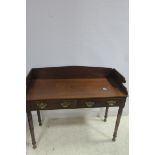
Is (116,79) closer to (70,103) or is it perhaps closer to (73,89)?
(73,89)

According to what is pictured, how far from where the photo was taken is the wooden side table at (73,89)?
1627mm

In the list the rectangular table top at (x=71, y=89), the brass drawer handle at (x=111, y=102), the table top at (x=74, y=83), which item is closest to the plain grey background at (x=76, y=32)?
the table top at (x=74, y=83)

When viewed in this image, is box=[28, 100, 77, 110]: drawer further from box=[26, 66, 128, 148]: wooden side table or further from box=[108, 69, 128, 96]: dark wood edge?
box=[108, 69, 128, 96]: dark wood edge

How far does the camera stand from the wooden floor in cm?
166

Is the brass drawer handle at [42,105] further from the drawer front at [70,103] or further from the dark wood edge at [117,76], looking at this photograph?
the dark wood edge at [117,76]

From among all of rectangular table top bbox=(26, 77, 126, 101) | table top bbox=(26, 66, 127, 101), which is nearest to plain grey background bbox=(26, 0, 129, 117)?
table top bbox=(26, 66, 127, 101)

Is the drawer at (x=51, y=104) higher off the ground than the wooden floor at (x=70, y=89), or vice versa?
the wooden floor at (x=70, y=89)

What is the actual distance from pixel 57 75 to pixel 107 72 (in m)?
0.52

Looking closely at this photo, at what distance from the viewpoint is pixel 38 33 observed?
184cm

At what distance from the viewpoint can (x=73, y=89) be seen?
1.78 metres
